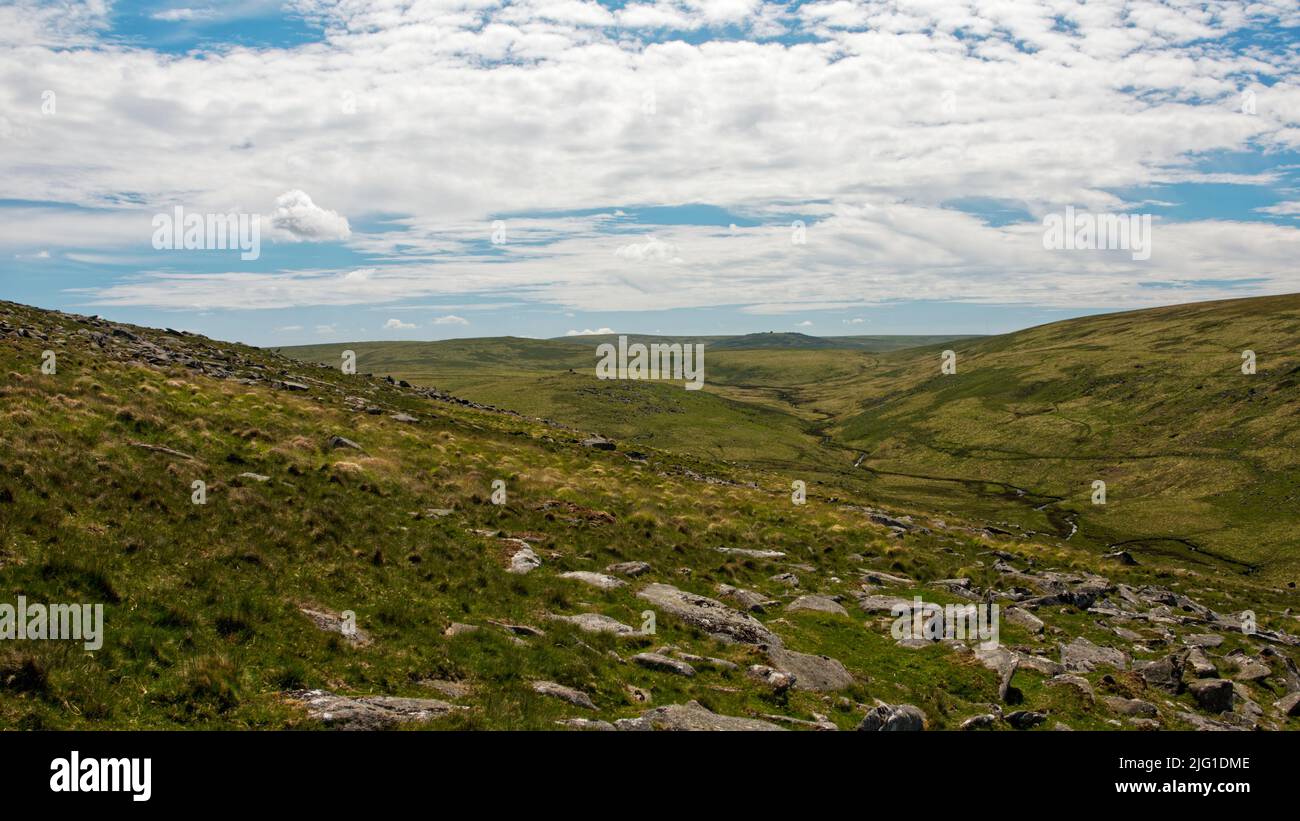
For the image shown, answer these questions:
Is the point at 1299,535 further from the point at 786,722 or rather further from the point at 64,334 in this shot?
the point at 64,334

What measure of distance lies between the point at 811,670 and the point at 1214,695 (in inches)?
595

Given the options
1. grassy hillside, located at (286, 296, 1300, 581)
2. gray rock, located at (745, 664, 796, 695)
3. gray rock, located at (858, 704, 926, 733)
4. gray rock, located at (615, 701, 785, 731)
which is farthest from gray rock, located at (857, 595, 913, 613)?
grassy hillside, located at (286, 296, 1300, 581)

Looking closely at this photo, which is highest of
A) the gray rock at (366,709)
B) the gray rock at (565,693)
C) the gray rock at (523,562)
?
the gray rock at (366,709)

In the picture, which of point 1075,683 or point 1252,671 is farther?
point 1252,671

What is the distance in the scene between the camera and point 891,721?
1664 centimetres

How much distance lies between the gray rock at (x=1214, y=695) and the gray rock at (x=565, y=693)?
22.5 meters

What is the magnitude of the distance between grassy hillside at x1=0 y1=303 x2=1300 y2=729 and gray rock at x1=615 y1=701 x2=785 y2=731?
1.10 ft

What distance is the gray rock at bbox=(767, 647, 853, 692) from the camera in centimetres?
2008

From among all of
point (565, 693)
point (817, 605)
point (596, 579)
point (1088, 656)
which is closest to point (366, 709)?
point (565, 693)

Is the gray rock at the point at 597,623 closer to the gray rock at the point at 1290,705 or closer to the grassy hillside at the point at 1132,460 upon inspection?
the gray rock at the point at 1290,705

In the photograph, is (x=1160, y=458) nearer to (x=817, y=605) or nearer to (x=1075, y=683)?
(x=817, y=605)

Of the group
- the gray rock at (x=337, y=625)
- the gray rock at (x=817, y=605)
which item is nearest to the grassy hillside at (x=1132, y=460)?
the gray rock at (x=817, y=605)

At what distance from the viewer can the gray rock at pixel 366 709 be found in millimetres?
12062
